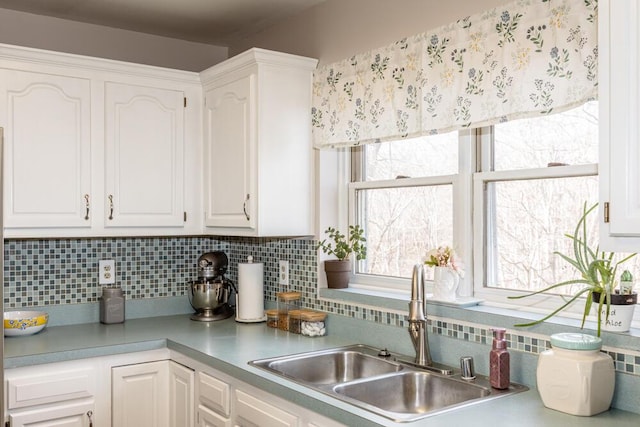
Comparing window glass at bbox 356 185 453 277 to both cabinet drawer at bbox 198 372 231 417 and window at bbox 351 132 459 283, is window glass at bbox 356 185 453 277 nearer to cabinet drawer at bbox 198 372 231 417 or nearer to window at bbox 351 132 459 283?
window at bbox 351 132 459 283

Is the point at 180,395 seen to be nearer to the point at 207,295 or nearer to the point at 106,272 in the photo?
the point at 207,295

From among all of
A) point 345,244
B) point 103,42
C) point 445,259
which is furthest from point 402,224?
point 103,42

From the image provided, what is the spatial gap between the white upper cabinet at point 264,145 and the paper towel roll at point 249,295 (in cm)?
23

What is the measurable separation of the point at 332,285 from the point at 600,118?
62.4 inches

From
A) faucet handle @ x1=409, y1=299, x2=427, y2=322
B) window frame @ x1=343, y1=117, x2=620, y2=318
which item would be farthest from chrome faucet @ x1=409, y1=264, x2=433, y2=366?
window frame @ x1=343, y1=117, x2=620, y2=318

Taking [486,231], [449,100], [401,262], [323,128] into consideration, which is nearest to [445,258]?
[486,231]

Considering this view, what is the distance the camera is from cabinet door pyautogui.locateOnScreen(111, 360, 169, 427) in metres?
2.66

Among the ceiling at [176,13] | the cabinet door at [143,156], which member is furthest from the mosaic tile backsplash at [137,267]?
the ceiling at [176,13]

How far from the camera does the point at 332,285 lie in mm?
2869

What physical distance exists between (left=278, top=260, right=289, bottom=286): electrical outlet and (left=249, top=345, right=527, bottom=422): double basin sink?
0.68 m

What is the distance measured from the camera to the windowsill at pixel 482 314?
1.82 meters

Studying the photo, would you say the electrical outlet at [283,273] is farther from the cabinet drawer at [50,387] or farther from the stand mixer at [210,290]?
the cabinet drawer at [50,387]

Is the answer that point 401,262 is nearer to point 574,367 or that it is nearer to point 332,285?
point 332,285

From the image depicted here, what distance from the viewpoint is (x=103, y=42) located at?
331 cm
